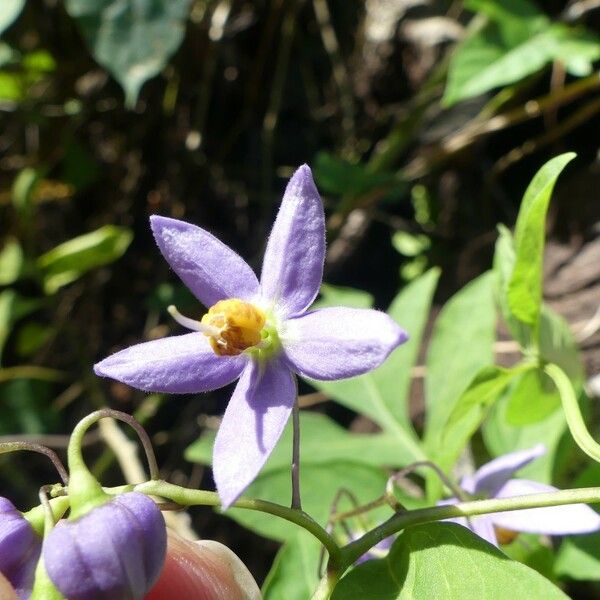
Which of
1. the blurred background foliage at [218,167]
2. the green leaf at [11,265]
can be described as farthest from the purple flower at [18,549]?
the green leaf at [11,265]

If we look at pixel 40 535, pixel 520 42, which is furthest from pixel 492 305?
pixel 40 535

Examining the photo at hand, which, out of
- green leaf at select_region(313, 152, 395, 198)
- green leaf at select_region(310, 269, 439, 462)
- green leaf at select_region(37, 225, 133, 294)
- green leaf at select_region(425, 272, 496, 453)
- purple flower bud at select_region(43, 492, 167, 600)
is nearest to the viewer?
purple flower bud at select_region(43, 492, 167, 600)

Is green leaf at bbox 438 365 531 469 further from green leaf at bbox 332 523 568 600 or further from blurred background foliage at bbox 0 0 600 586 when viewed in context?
blurred background foliage at bbox 0 0 600 586

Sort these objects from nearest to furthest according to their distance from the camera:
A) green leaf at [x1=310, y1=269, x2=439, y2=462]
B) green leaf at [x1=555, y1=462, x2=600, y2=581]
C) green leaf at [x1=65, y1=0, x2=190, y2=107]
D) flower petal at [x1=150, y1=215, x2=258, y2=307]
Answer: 1. flower petal at [x1=150, y1=215, x2=258, y2=307]
2. green leaf at [x1=555, y1=462, x2=600, y2=581]
3. green leaf at [x1=310, y1=269, x2=439, y2=462]
4. green leaf at [x1=65, y1=0, x2=190, y2=107]

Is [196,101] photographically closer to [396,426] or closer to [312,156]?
[312,156]

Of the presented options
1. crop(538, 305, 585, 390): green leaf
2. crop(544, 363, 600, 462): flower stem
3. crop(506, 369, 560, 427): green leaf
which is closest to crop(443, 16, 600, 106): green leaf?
crop(538, 305, 585, 390): green leaf
